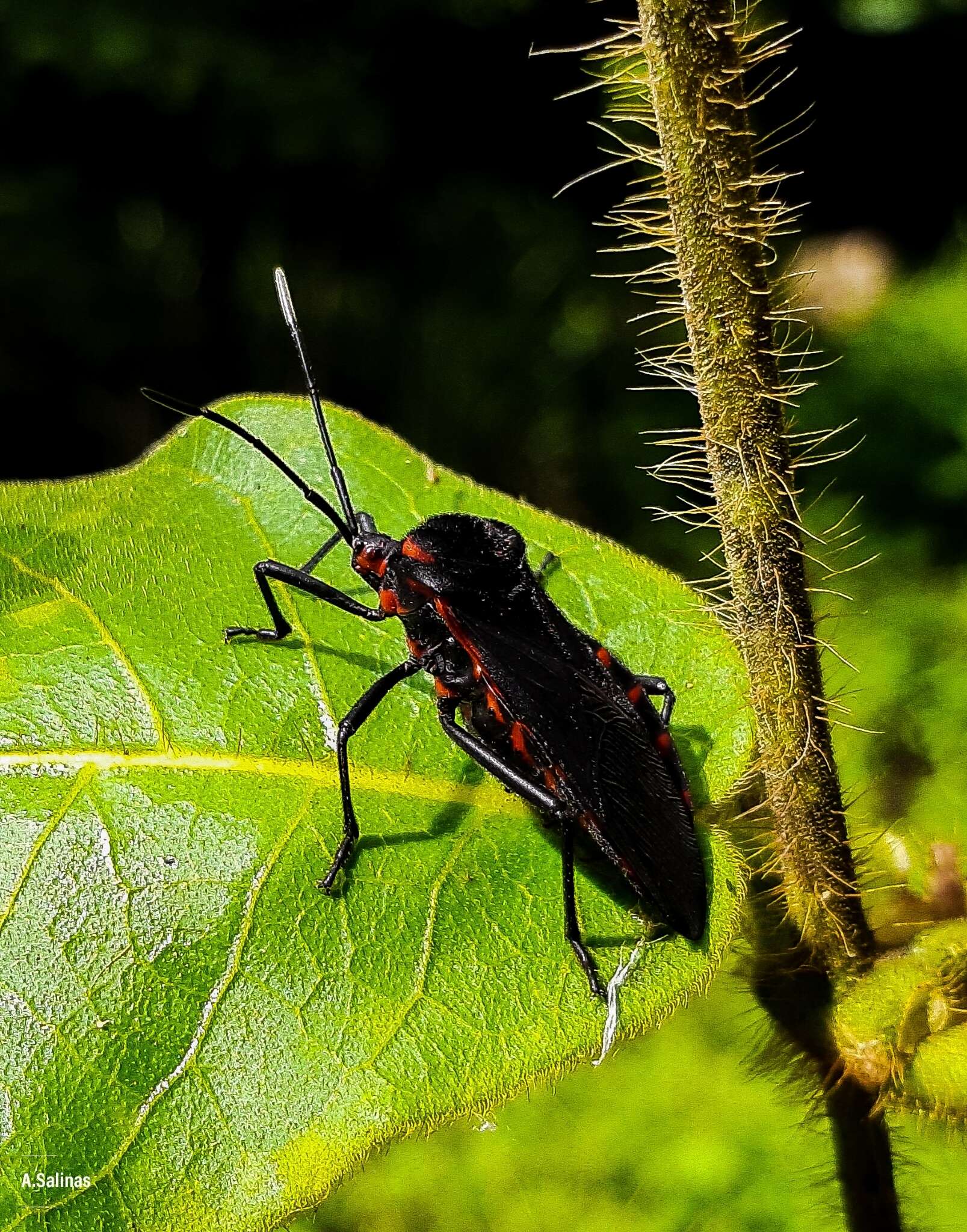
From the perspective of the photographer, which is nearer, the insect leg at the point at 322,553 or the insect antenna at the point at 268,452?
the insect antenna at the point at 268,452

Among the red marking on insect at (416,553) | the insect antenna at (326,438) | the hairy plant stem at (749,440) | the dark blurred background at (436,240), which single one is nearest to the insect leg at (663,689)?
the hairy plant stem at (749,440)

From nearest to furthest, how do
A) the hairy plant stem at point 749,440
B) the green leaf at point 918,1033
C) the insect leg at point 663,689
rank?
the hairy plant stem at point 749,440
the green leaf at point 918,1033
the insect leg at point 663,689

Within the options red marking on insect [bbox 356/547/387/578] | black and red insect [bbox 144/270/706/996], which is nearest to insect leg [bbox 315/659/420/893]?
black and red insect [bbox 144/270/706/996]

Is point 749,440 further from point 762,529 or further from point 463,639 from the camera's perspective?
point 463,639

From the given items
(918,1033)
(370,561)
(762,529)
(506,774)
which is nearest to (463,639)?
(370,561)

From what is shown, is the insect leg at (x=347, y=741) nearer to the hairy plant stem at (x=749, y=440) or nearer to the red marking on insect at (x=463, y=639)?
the red marking on insect at (x=463, y=639)
